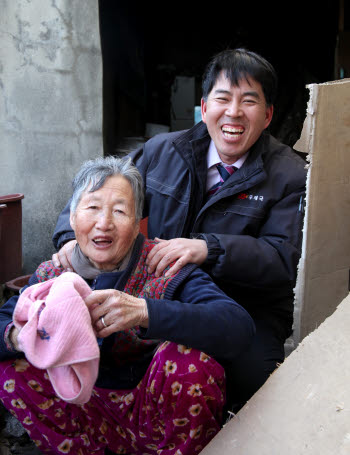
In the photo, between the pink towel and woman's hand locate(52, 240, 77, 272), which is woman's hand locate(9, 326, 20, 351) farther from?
woman's hand locate(52, 240, 77, 272)

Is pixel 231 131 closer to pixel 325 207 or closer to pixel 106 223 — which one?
pixel 325 207

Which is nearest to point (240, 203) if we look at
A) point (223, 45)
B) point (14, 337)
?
point (14, 337)

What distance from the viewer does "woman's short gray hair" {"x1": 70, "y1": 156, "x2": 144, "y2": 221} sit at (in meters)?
1.90

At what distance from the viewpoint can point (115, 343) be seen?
6.12 feet

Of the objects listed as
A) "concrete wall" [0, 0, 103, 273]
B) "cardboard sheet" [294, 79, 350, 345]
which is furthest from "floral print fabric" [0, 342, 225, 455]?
"concrete wall" [0, 0, 103, 273]

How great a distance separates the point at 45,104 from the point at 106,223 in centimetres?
218

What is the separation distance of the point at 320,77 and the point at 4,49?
462 centimetres

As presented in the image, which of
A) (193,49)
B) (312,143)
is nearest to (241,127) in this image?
(312,143)

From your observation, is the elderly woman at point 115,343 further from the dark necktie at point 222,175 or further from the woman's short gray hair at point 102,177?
the dark necktie at point 222,175

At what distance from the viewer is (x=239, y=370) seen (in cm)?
210

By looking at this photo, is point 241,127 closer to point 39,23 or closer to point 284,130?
point 39,23

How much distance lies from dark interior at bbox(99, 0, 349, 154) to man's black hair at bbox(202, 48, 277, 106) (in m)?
3.24

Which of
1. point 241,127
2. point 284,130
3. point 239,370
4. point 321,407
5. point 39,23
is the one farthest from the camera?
point 284,130

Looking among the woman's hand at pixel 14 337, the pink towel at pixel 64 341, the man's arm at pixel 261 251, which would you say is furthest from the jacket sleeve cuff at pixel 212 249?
the woman's hand at pixel 14 337
